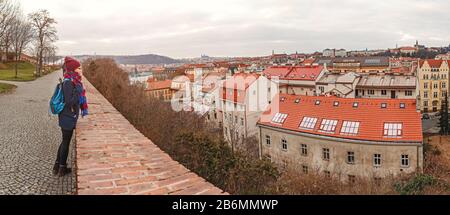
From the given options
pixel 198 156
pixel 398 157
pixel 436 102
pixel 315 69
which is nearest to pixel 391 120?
pixel 398 157

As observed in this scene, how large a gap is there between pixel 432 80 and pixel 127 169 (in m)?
69.8

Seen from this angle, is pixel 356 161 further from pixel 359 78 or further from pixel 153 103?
pixel 359 78

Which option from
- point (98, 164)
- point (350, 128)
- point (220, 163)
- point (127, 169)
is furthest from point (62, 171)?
point (350, 128)

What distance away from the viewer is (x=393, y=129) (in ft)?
70.3

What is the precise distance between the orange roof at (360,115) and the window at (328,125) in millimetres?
243

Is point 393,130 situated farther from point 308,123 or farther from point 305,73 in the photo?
point 305,73

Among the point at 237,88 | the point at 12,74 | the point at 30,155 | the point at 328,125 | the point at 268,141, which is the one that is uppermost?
the point at 12,74

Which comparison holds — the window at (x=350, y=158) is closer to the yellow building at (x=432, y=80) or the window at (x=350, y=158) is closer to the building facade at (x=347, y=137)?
the building facade at (x=347, y=137)

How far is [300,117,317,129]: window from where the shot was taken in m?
23.7

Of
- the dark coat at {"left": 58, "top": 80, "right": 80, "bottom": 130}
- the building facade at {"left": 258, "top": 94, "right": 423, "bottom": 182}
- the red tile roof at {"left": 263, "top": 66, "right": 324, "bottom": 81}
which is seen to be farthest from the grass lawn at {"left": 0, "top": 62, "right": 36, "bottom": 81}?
the red tile roof at {"left": 263, "top": 66, "right": 324, "bottom": 81}

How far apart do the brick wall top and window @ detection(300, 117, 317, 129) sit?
64.2ft

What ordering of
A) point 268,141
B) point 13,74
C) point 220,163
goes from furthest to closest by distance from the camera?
point 13,74
point 268,141
point 220,163

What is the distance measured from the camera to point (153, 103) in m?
12.1

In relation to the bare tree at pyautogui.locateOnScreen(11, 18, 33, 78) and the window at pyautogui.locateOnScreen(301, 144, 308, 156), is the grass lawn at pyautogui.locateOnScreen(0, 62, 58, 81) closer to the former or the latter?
the bare tree at pyautogui.locateOnScreen(11, 18, 33, 78)
